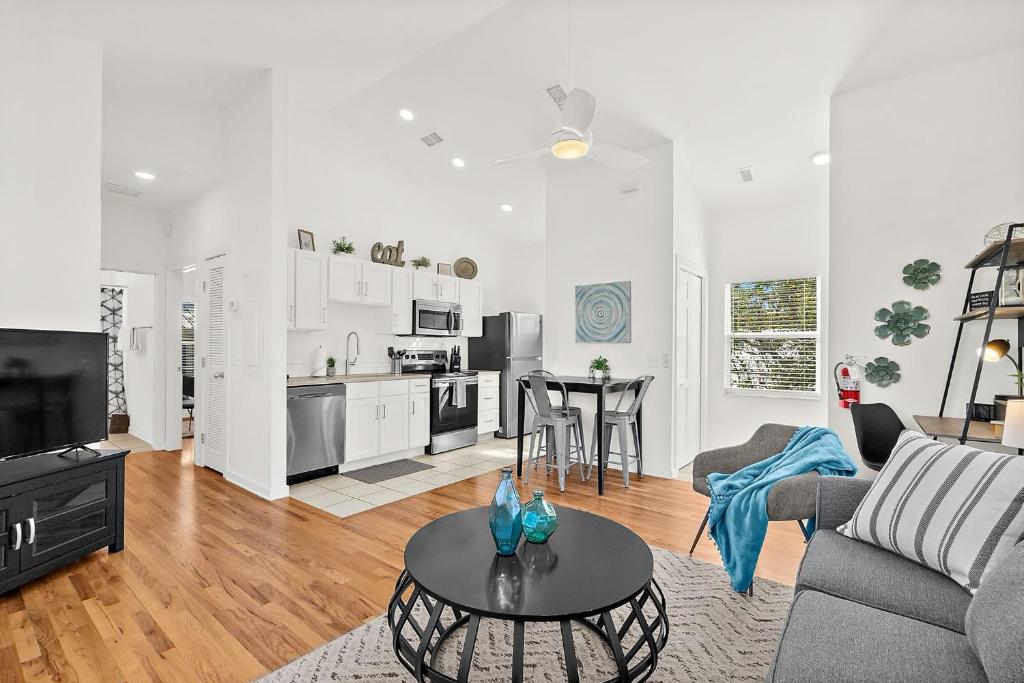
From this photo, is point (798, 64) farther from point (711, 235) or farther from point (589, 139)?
point (711, 235)

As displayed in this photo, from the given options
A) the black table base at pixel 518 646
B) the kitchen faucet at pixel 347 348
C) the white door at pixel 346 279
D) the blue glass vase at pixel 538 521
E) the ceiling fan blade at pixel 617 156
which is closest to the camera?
the black table base at pixel 518 646

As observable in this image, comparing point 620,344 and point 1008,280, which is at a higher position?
point 1008,280

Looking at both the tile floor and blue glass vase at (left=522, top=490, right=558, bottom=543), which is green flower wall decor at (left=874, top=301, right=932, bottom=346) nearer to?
blue glass vase at (left=522, top=490, right=558, bottom=543)

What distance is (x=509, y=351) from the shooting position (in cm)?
620

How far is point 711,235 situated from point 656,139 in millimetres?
1619

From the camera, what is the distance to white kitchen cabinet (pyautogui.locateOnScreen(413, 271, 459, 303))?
18.6 feet

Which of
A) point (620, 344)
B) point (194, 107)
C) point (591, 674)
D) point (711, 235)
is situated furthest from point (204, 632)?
point (711, 235)

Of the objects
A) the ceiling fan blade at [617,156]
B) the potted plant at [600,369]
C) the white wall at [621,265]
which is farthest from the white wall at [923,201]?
the potted plant at [600,369]

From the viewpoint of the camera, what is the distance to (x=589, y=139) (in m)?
2.85

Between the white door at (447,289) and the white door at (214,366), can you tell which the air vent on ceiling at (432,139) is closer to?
the white door at (447,289)

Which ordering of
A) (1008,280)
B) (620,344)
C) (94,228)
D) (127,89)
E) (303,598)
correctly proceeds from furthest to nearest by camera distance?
(620,344)
(127,89)
(94,228)
(1008,280)
(303,598)

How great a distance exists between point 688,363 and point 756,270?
53.3 inches

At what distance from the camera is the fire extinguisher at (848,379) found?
341 cm

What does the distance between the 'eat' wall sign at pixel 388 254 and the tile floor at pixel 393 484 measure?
2130 mm
